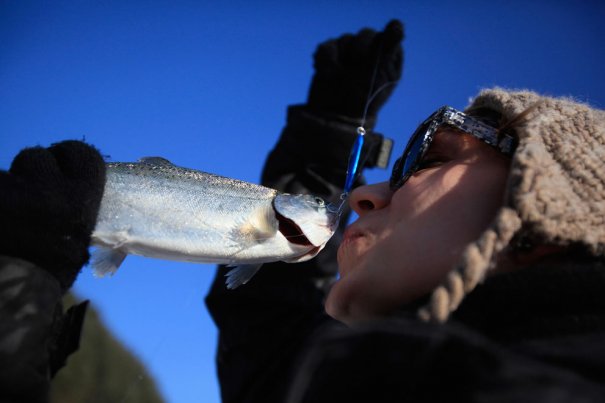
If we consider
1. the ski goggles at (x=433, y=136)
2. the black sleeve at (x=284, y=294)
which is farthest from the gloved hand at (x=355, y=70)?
the ski goggles at (x=433, y=136)

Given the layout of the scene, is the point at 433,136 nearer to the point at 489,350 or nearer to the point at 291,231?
the point at 291,231

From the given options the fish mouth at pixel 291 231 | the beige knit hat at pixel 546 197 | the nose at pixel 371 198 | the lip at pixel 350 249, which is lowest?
the fish mouth at pixel 291 231

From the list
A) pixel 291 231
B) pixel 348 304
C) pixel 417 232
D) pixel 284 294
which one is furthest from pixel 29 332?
pixel 284 294

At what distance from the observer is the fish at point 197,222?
2.24m

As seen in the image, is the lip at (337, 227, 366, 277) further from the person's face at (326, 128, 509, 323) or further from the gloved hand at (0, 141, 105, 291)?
the gloved hand at (0, 141, 105, 291)

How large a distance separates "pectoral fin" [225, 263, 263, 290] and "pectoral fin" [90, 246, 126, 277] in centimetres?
50

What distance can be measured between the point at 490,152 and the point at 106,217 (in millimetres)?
1729

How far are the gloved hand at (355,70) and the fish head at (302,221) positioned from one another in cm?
308

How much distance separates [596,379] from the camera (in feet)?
3.73

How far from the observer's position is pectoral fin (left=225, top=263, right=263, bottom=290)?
2406 millimetres

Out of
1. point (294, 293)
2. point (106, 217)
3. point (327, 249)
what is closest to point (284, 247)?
point (106, 217)

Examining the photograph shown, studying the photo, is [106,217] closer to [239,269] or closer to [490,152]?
[239,269]

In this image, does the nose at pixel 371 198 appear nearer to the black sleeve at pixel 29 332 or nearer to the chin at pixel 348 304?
the chin at pixel 348 304

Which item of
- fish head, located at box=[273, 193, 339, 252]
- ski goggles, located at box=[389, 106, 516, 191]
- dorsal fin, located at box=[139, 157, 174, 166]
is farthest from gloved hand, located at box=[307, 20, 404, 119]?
dorsal fin, located at box=[139, 157, 174, 166]
